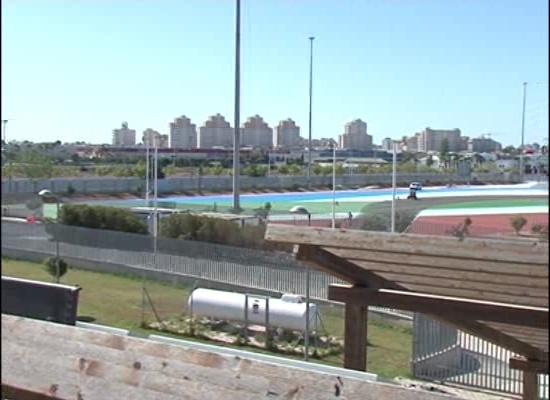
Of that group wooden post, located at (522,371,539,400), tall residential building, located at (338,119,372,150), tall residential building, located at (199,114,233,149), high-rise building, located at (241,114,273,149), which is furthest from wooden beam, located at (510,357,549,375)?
high-rise building, located at (241,114,273,149)

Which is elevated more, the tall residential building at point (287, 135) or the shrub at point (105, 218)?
the tall residential building at point (287, 135)

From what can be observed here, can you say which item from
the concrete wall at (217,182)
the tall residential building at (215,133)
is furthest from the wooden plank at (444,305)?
the tall residential building at (215,133)

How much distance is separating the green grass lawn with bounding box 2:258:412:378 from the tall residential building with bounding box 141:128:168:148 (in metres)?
3.50

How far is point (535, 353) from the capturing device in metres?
5.33

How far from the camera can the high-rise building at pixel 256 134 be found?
24609mm

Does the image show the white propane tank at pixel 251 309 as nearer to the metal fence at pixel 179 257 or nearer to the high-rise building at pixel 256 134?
the metal fence at pixel 179 257

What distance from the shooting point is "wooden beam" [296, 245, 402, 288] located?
3162 mm

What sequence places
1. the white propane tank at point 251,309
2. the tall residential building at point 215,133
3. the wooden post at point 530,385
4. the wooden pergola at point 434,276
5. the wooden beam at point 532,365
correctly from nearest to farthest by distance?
the wooden pergola at point 434,276 < the wooden beam at point 532,365 < the wooden post at point 530,385 < the white propane tank at point 251,309 < the tall residential building at point 215,133

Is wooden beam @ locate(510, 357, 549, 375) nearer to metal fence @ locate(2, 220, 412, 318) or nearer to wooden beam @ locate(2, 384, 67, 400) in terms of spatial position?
wooden beam @ locate(2, 384, 67, 400)

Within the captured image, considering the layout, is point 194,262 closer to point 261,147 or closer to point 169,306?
point 169,306

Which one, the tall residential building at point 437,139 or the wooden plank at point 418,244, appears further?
the tall residential building at point 437,139

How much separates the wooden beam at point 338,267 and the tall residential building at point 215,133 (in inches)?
619

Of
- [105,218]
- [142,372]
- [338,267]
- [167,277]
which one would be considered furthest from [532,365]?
[105,218]

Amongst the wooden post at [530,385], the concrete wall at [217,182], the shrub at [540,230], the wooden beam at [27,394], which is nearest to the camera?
the shrub at [540,230]
